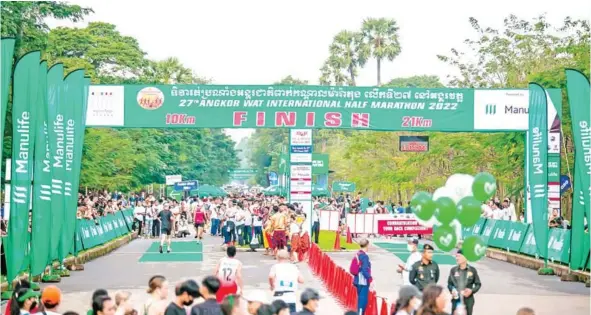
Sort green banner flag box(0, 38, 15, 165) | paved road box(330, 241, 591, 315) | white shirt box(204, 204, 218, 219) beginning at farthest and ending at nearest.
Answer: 1. white shirt box(204, 204, 218, 219)
2. paved road box(330, 241, 591, 315)
3. green banner flag box(0, 38, 15, 165)

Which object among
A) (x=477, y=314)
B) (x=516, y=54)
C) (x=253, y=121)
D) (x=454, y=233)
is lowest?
(x=477, y=314)

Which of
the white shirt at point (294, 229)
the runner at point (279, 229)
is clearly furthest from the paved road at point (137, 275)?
the white shirt at point (294, 229)

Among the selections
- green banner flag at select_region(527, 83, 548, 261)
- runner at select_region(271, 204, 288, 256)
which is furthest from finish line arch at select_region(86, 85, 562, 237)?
green banner flag at select_region(527, 83, 548, 261)

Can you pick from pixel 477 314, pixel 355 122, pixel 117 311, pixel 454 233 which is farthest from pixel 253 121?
pixel 117 311

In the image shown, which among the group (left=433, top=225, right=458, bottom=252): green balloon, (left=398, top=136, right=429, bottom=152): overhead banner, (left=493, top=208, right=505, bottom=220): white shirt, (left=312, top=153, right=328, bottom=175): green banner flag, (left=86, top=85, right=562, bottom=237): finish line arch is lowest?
(left=433, top=225, right=458, bottom=252): green balloon

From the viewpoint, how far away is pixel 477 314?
60.4 feet

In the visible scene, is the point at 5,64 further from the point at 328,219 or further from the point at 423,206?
the point at 328,219

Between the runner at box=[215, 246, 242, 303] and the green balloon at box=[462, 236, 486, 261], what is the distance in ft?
10.4

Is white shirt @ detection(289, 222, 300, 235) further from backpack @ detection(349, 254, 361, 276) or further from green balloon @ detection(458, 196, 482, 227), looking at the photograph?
green balloon @ detection(458, 196, 482, 227)

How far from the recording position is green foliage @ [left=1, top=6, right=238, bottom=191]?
35.6 metres

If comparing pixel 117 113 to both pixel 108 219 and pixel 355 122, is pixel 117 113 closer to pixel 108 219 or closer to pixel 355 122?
pixel 108 219

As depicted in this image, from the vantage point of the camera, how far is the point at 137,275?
83.8 ft

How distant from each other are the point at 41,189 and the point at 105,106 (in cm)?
1333

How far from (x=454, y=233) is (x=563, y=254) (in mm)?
13801
